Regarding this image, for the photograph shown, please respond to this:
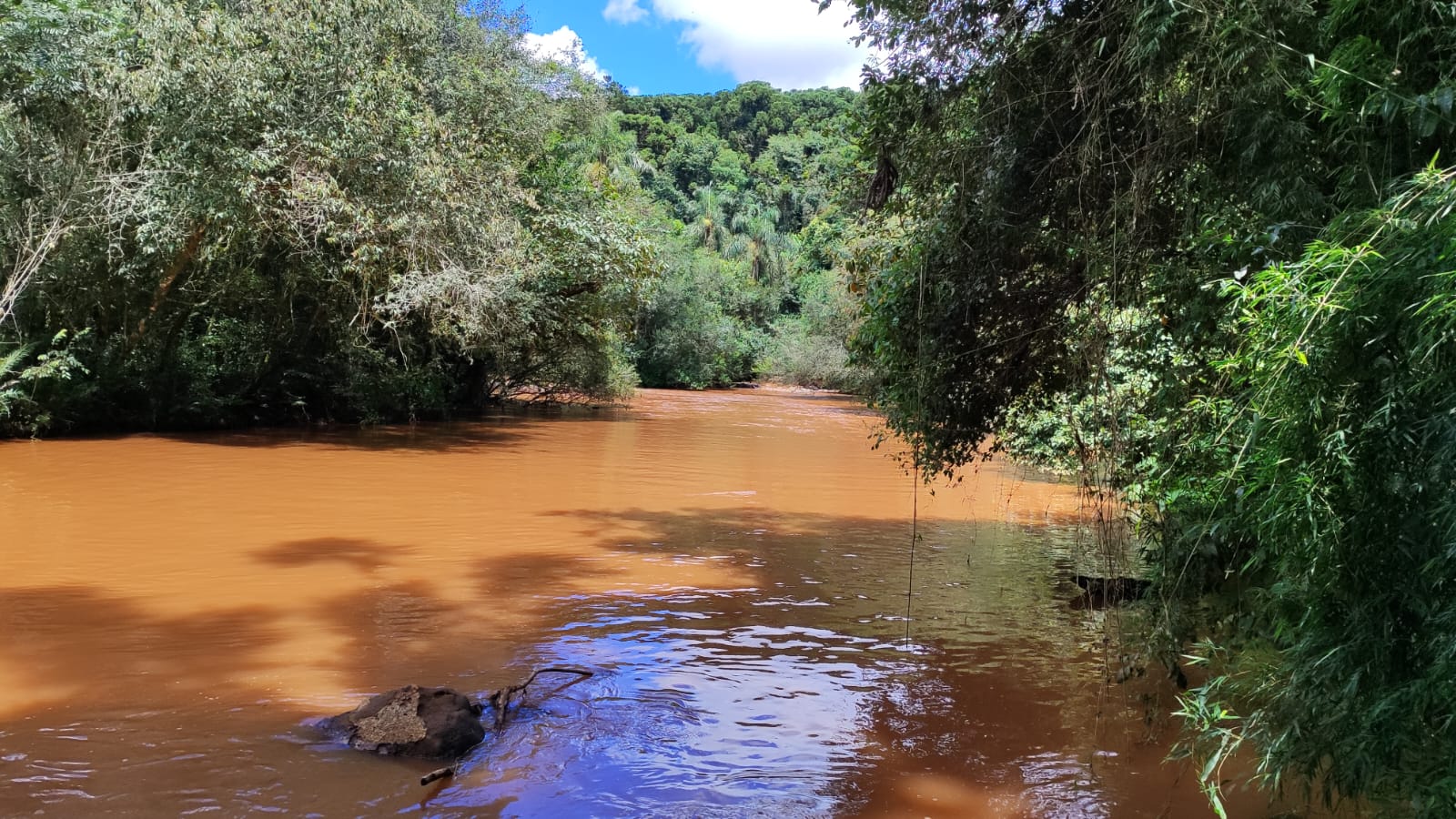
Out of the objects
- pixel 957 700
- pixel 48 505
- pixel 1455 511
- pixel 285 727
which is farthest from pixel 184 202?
pixel 1455 511

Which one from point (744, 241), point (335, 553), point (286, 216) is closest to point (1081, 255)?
point (335, 553)

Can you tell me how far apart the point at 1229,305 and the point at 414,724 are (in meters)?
4.33

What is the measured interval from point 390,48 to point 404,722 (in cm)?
1544

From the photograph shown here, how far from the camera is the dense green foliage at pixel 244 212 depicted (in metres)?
14.7

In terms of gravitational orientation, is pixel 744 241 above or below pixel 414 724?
above

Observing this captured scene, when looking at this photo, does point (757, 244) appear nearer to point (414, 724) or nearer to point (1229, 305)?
point (414, 724)

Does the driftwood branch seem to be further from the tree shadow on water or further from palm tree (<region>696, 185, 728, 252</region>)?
palm tree (<region>696, 185, 728, 252</region>)

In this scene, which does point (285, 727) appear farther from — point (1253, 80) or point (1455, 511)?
point (1253, 80)

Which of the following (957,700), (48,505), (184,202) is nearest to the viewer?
(957,700)

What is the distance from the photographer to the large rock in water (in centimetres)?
460

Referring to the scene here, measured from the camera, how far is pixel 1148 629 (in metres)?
4.73

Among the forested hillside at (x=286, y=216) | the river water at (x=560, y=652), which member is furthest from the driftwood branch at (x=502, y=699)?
the forested hillside at (x=286, y=216)

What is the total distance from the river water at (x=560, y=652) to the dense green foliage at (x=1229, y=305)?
1317 millimetres

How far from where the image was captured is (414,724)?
4.67 meters
